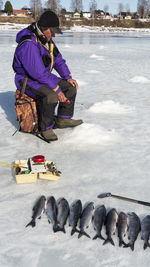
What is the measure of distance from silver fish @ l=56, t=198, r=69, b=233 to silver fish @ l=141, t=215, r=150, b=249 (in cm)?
75

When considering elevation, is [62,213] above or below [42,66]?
below

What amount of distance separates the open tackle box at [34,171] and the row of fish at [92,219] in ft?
1.55

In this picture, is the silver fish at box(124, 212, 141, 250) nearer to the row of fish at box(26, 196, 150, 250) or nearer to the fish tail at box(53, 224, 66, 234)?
the row of fish at box(26, 196, 150, 250)

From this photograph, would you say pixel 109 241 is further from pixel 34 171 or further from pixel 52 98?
pixel 52 98

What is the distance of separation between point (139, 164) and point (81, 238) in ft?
5.65

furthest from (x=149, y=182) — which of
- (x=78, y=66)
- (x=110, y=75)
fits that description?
(x=78, y=66)

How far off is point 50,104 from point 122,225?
251 cm

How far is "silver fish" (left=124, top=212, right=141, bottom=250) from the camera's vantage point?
2.47 meters

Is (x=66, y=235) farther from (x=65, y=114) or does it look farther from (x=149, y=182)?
(x=65, y=114)

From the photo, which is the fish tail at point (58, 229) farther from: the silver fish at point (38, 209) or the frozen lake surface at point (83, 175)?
the silver fish at point (38, 209)

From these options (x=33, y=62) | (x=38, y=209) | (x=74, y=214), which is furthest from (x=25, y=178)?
(x=33, y=62)

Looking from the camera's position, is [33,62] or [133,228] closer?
[133,228]

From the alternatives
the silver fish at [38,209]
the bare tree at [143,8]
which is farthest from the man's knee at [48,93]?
the bare tree at [143,8]

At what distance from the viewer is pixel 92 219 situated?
2771 mm
